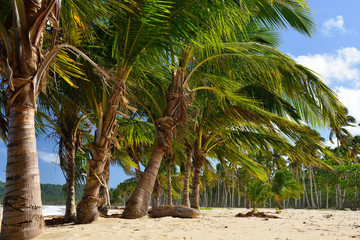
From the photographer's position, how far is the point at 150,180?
605 centimetres

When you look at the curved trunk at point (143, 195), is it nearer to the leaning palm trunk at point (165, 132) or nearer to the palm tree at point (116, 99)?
the leaning palm trunk at point (165, 132)

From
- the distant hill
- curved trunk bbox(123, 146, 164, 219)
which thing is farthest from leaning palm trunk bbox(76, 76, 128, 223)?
the distant hill

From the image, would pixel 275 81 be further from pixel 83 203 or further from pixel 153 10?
pixel 83 203

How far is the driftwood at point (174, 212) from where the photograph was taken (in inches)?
263

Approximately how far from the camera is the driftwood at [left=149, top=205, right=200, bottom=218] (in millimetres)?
6676


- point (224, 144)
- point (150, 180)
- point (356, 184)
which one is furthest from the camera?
point (356, 184)

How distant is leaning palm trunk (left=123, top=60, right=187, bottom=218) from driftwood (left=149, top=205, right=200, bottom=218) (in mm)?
831

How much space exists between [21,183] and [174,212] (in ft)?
14.6

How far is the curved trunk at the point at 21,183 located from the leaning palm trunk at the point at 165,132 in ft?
10.2

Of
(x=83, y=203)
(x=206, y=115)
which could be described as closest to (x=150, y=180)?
(x=83, y=203)

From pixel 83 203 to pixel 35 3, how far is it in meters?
3.42

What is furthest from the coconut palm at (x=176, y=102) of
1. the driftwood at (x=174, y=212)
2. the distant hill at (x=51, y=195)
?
the distant hill at (x=51, y=195)

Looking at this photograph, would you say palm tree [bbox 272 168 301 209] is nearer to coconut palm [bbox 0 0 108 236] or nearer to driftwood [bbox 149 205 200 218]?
driftwood [bbox 149 205 200 218]

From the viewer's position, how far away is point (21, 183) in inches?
111
